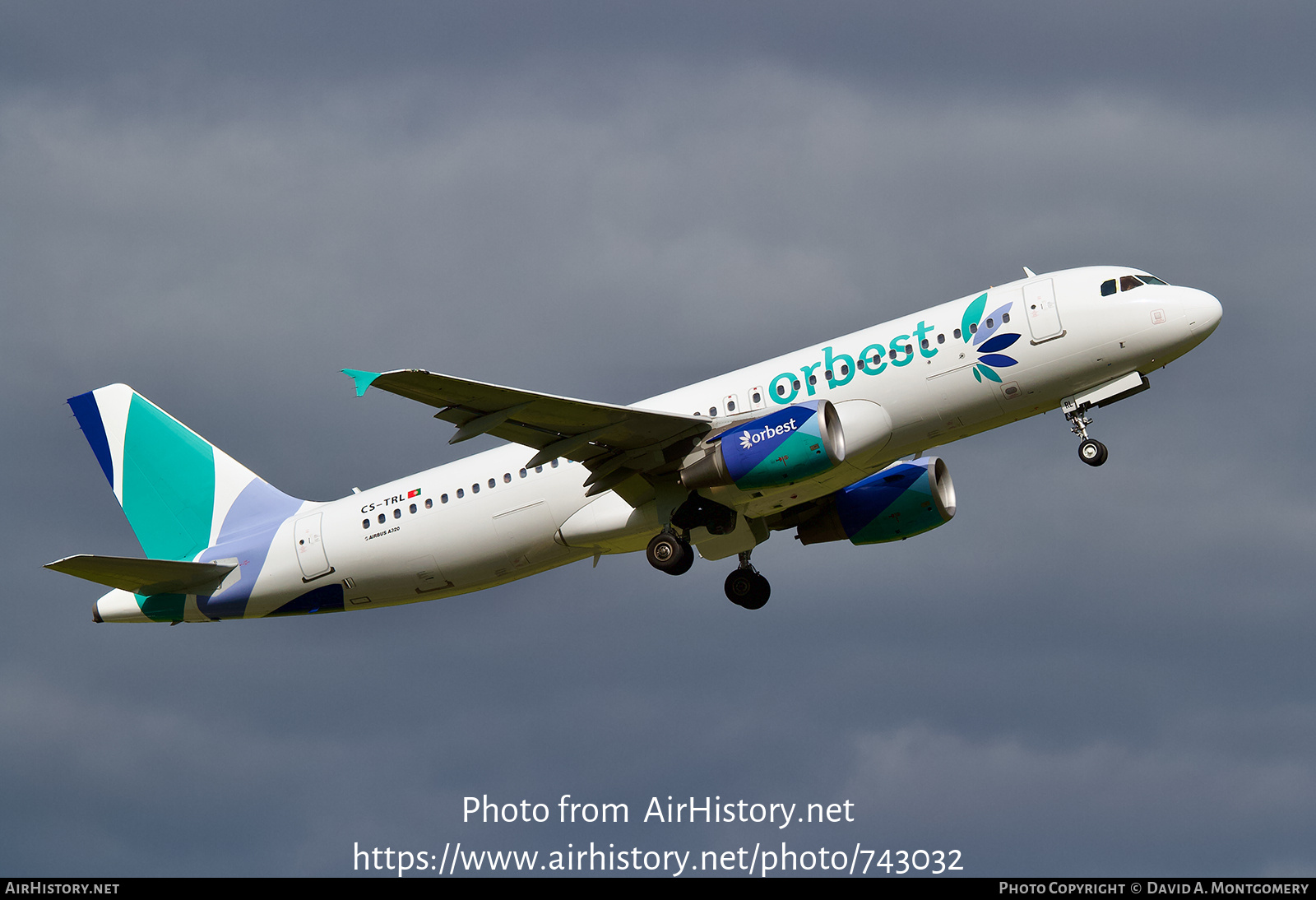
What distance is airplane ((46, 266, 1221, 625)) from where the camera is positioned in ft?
115

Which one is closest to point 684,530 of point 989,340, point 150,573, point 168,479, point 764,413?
point 764,413

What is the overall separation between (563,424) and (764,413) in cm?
512

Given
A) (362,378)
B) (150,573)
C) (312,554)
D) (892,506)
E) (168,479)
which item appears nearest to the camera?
(362,378)

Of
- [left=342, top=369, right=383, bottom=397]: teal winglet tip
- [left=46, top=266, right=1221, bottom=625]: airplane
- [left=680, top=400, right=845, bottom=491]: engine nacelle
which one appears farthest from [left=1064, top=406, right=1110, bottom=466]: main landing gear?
[left=342, top=369, right=383, bottom=397]: teal winglet tip

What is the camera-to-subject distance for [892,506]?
41406mm

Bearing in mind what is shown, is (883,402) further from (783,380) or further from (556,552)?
(556,552)

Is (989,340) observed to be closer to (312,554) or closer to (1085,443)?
(1085,443)

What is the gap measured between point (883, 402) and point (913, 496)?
22.0ft

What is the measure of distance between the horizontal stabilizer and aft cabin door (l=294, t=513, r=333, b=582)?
2.18 meters

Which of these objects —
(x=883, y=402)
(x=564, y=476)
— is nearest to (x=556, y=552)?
(x=564, y=476)

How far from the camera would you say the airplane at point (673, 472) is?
34969mm

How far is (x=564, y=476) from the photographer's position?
38.2 m

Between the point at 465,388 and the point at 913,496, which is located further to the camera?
the point at 913,496

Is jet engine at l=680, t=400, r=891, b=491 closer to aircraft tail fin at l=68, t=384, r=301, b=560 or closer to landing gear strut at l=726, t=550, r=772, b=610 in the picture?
landing gear strut at l=726, t=550, r=772, b=610
